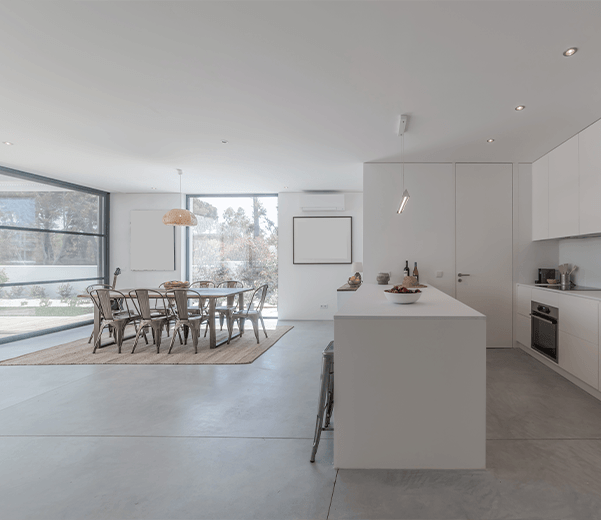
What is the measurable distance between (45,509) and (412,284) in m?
3.53

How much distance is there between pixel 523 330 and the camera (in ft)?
15.6

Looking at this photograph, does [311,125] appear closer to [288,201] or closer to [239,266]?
[288,201]

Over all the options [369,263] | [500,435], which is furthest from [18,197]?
[500,435]

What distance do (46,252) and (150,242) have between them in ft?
6.08

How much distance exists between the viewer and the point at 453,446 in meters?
2.11

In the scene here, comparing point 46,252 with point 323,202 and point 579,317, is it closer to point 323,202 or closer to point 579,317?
point 323,202

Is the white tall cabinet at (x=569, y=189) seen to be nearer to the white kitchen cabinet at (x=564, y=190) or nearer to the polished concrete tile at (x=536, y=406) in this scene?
the white kitchen cabinet at (x=564, y=190)

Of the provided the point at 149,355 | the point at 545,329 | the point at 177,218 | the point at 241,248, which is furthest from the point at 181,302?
the point at 545,329

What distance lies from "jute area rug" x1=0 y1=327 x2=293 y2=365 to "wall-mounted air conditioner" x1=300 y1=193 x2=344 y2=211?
2855mm

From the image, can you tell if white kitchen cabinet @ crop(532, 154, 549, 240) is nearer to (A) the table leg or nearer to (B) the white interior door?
(B) the white interior door

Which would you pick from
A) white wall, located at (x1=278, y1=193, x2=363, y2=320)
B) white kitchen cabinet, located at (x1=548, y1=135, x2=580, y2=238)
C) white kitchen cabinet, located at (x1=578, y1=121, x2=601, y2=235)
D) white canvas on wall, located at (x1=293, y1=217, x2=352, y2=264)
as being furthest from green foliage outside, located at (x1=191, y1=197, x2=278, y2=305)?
white kitchen cabinet, located at (x1=578, y1=121, x2=601, y2=235)

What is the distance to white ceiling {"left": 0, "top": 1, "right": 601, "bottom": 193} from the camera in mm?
2088

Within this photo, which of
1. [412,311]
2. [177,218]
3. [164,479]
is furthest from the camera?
[177,218]

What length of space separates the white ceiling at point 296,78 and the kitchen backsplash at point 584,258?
1.20 meters
